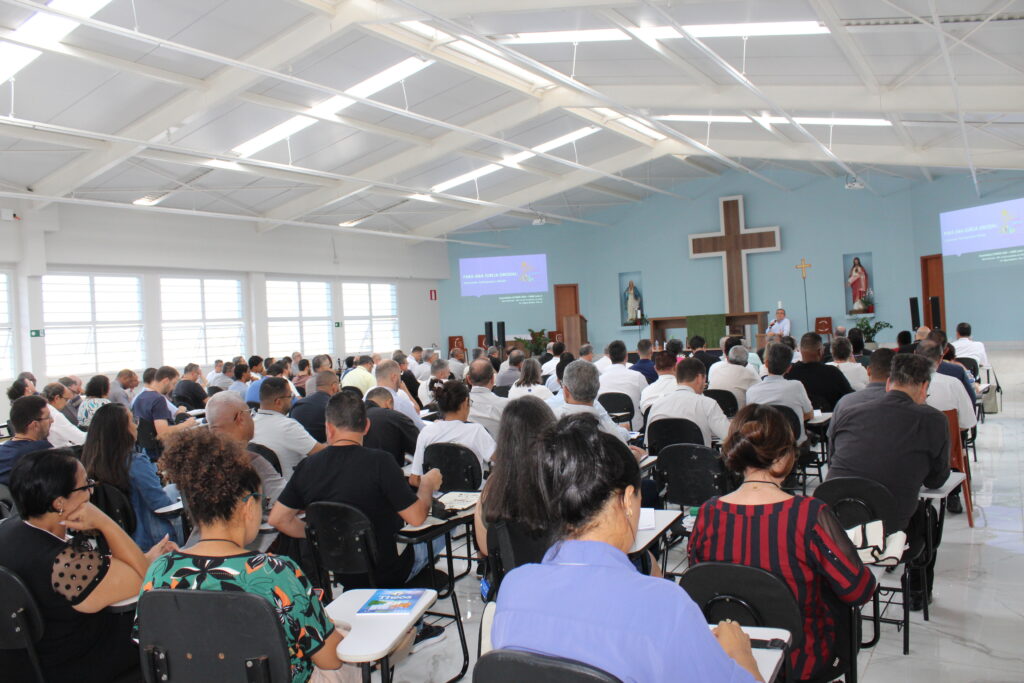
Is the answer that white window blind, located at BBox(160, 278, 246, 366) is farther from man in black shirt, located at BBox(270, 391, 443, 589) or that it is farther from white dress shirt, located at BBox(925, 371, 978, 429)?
white dress shirt, located at BBox(925, 371, 978, 429)

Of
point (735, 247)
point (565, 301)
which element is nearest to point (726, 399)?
point (735, 247)

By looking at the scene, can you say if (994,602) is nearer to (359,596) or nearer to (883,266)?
(359,596)

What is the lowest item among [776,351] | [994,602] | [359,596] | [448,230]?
[994,602]

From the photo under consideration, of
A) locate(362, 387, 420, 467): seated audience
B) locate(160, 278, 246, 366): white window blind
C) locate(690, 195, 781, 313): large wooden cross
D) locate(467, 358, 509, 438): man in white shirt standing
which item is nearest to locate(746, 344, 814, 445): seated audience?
locate(467, 358, 509, 438): man in white shirt standing

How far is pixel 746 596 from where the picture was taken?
1843 mm

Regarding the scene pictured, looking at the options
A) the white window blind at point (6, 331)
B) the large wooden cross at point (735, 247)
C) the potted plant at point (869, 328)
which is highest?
the large wooden cross at point (735, 247)

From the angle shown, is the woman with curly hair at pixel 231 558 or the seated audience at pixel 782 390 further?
the seated audience at pixel 782 390

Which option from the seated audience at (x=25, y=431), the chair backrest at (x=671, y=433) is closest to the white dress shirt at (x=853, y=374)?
the chair backrest at (x=671, y=433)

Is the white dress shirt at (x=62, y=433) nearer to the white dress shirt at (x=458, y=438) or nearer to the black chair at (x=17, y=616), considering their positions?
the white dress shirt at (x=458, y=438)

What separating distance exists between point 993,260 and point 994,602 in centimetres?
1279

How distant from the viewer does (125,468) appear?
332cm

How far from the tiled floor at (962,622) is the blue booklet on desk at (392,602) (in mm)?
934

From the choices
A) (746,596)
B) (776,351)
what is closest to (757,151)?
(776,351)

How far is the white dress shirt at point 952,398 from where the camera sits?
15.3 feet
